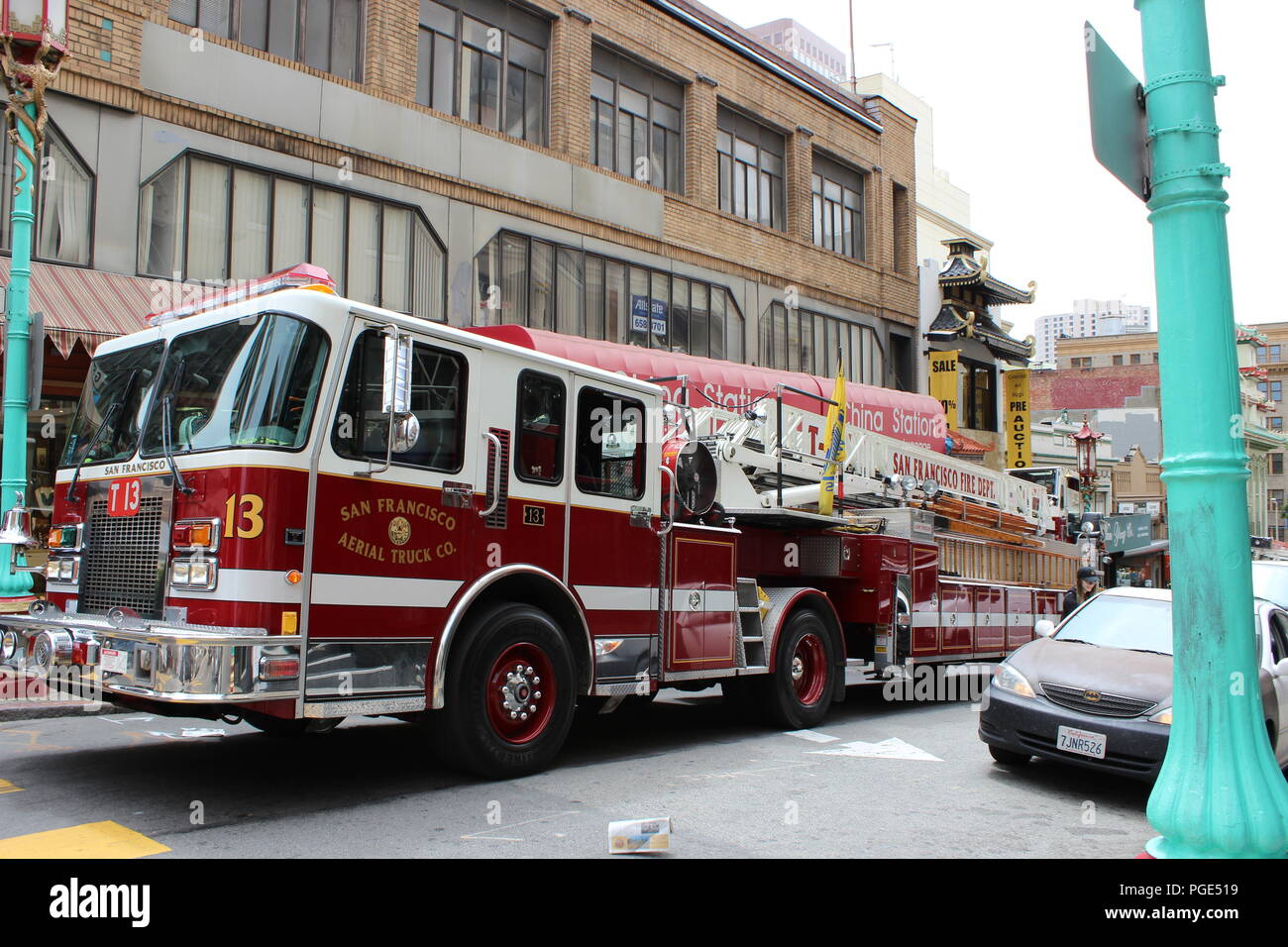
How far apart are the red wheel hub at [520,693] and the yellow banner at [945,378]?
23.8 metres

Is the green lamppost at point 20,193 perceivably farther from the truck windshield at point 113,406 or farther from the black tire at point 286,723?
the black tire at point 286,723

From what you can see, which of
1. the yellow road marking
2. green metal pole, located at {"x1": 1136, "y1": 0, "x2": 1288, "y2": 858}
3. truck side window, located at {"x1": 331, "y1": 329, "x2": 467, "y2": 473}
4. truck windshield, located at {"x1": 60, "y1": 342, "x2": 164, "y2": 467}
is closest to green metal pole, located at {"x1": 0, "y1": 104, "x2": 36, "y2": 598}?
truck windshield, located at {"x1": 60, "y1": 342, "x2": 164, "y2": 467}

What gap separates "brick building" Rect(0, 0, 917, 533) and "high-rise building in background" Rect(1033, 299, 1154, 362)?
49878 mm

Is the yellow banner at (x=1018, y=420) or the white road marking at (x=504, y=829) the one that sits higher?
the yellow banner at (x=1018, y=420)

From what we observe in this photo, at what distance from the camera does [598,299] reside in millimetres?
19359

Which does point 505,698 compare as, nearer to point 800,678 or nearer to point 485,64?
point 800,678

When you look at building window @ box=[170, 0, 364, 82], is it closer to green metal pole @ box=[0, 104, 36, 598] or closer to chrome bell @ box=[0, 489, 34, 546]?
green metal pole @ box=[0, 104, 36, 598]

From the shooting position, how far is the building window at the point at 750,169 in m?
23.1

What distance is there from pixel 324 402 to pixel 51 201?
9.36 metres

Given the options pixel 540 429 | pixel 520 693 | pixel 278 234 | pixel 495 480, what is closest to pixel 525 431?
pixel 540 429

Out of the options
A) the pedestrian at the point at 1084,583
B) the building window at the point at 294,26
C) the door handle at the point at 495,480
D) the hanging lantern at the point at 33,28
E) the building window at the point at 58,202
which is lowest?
the pedestrian at the point at 1084,583

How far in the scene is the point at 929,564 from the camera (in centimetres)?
1102

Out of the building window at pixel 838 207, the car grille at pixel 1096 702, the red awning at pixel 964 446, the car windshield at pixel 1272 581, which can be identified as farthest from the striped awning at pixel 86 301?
the red awning at pixel 964 446
